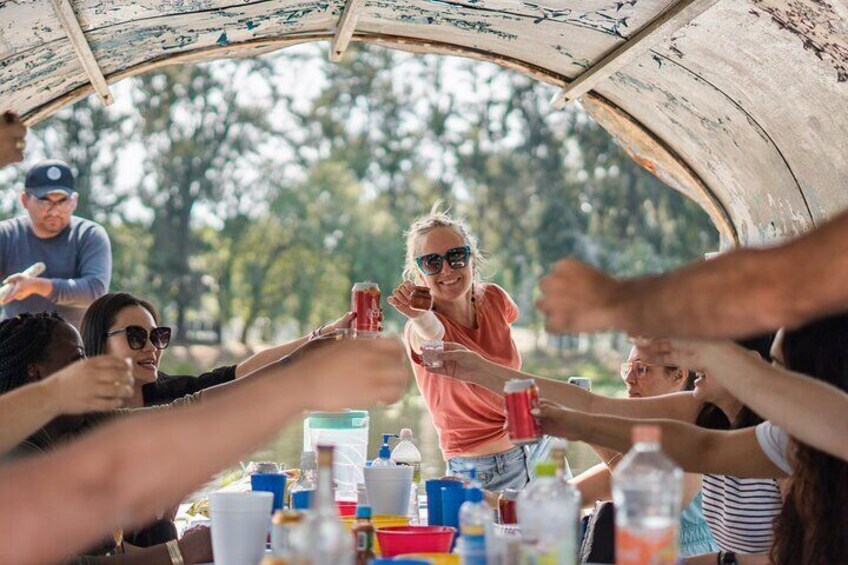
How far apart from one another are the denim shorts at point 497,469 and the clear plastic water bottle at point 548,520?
2.99 meters

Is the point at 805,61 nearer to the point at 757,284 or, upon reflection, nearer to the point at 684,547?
the point at 684,547

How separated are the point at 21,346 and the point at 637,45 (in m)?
3.21

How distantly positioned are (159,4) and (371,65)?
1232 inches

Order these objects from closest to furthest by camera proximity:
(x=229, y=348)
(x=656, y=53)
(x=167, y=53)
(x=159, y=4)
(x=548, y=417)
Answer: (x=548, y=417)
(x=159, y=4)
(x=656, y=53)
(x=167, y=53)
(x=229, y=348)

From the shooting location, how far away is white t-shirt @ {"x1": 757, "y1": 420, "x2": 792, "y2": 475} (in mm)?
3342

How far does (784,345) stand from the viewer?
129 inches

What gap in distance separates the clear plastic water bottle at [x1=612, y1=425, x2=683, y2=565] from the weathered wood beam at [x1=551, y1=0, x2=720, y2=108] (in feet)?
8.80

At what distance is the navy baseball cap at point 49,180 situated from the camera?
6.94 m

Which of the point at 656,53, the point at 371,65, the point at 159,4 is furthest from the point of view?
the point at 371,65

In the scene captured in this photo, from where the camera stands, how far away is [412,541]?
2982 millimetres

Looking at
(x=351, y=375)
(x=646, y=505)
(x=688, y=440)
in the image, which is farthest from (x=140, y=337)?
(x=351, y=375)

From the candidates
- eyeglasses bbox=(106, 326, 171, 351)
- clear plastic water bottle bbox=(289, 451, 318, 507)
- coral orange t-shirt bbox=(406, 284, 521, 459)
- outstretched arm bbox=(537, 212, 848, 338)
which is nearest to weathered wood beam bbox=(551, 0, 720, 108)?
coral orange t-shirt bbox=(406, 284, 521, 459)

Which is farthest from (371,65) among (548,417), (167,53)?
(548,417)

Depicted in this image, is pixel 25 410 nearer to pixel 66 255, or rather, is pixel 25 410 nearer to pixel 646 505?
pixel 646 505
